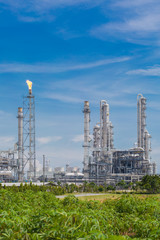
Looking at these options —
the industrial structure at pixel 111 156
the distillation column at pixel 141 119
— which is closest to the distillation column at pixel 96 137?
the industrial structure at pixel 111 156

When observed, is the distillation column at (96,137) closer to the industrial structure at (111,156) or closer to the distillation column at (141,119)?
the industrial structure at (111,156)

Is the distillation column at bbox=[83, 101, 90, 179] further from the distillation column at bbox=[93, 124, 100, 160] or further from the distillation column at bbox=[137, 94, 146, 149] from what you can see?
the distillation column at bbox=[137, 94, 146, 149]

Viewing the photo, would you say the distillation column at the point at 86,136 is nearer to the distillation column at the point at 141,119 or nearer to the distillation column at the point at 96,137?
the distillation column at the point at 96,137

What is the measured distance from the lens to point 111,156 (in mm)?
91688

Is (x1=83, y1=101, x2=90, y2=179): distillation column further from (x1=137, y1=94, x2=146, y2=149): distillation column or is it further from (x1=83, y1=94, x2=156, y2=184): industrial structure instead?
(x1=137, y1=94, x2=146, y2=149): distillation column

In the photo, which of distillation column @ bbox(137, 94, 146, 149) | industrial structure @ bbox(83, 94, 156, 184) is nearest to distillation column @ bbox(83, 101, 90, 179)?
industrial structure @ bbox(83, 94, 156, 184)

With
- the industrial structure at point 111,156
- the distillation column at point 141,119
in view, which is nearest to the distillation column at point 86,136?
the industrial structure at point 111,156

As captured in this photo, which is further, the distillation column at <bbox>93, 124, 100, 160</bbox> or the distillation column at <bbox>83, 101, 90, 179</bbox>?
the distillation column at <bbox>93, 124, 100, 160</bbox>

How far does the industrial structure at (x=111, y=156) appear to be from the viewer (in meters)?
90.8

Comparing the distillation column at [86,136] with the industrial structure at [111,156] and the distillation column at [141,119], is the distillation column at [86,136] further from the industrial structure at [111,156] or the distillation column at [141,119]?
the distillation column at [141,119]

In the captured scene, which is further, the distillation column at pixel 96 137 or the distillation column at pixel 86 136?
the distillation column at pixel 96 137

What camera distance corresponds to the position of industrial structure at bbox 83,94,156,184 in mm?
90812

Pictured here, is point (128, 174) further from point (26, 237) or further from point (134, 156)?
point (26, 237)

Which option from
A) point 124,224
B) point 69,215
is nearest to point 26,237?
point 69,215
